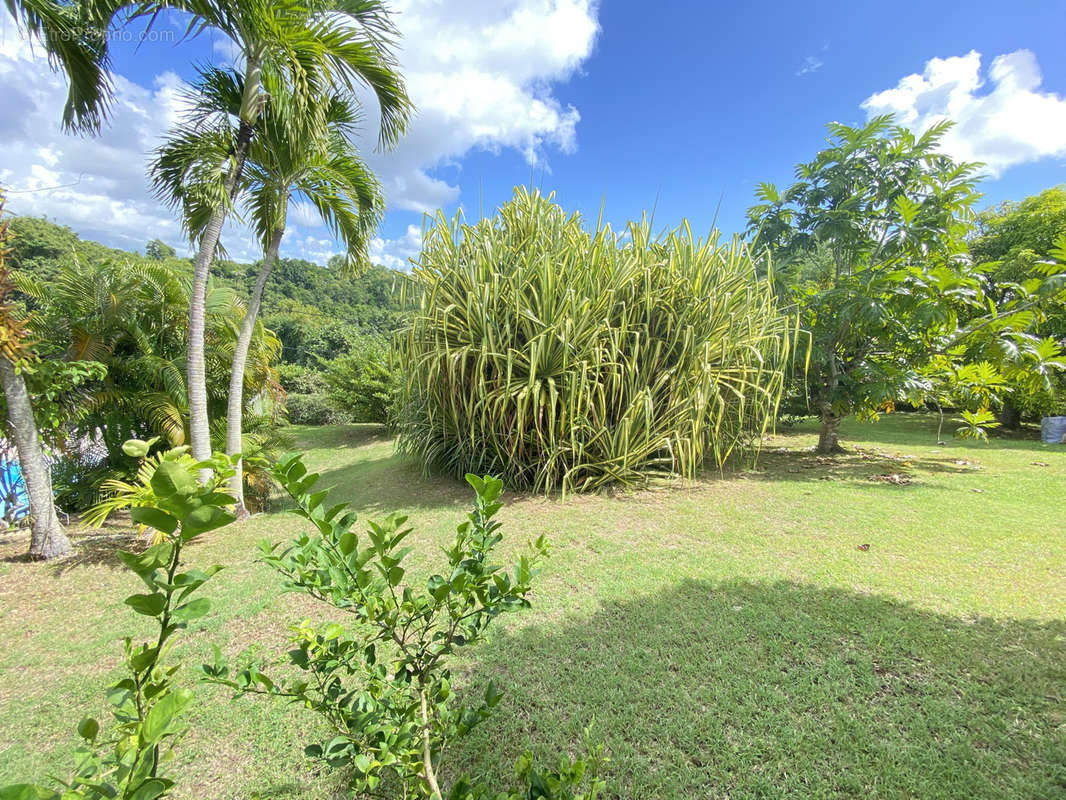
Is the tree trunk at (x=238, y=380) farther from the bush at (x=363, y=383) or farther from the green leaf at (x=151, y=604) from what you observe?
the bush at (x=363, y=383)

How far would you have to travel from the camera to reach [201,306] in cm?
405

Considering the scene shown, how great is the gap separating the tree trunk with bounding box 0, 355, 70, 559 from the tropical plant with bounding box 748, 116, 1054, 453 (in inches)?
304

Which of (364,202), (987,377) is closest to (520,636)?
(364,202)

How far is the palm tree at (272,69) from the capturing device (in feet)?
11.6

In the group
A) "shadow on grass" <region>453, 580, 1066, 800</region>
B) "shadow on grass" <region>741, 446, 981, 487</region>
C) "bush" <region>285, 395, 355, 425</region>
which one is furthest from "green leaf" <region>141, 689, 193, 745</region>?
"bush" <region>285, 395, 355, 425</region>

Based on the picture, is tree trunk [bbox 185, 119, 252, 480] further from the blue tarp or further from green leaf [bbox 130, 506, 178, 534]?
green leaf [bbox 130, 506, 178, 534]

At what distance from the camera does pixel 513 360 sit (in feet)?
13.9

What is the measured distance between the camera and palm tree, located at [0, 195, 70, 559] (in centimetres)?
303

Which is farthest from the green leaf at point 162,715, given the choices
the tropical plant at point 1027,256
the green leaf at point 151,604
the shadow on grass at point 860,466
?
the tropical plant at point 1027,256

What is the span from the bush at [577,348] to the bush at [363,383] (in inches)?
219

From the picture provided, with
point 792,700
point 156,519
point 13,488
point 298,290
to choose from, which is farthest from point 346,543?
point 298,290

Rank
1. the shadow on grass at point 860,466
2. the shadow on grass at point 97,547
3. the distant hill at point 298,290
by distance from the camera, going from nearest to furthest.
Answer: the shadow on grass at point 97,547, the shadow on grass at point 860,466, the distant hill at point 298,290

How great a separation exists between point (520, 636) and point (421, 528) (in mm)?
1736

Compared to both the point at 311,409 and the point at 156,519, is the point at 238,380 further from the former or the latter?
the point at 311,409
